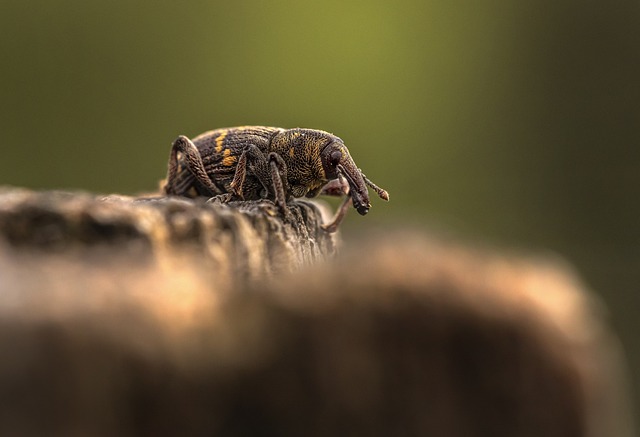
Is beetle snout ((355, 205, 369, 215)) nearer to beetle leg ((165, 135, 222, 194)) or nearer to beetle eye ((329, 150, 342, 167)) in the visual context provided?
beetle eye ((329, 150, 342, 167))

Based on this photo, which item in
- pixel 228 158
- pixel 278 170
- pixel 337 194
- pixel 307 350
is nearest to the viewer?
pixel 307 350

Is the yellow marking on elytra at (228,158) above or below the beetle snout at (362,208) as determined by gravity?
above

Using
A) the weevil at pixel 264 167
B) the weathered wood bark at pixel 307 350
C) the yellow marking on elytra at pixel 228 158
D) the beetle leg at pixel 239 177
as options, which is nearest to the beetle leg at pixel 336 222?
the weevil at pixel 264 167

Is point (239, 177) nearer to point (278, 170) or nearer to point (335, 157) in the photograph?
point (278, 170)

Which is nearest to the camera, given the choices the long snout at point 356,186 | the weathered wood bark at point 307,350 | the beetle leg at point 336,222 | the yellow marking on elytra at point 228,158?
the weathered wood bark at point 307,350

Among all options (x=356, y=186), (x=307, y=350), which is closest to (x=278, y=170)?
(x=356, y=186)

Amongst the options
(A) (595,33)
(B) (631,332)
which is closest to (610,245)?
(B) (631,332)

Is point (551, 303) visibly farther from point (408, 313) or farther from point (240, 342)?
point (240, 342)

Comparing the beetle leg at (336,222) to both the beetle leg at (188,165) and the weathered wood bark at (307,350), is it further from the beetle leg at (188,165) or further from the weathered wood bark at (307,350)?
the weathered wood bark at (307,350)
